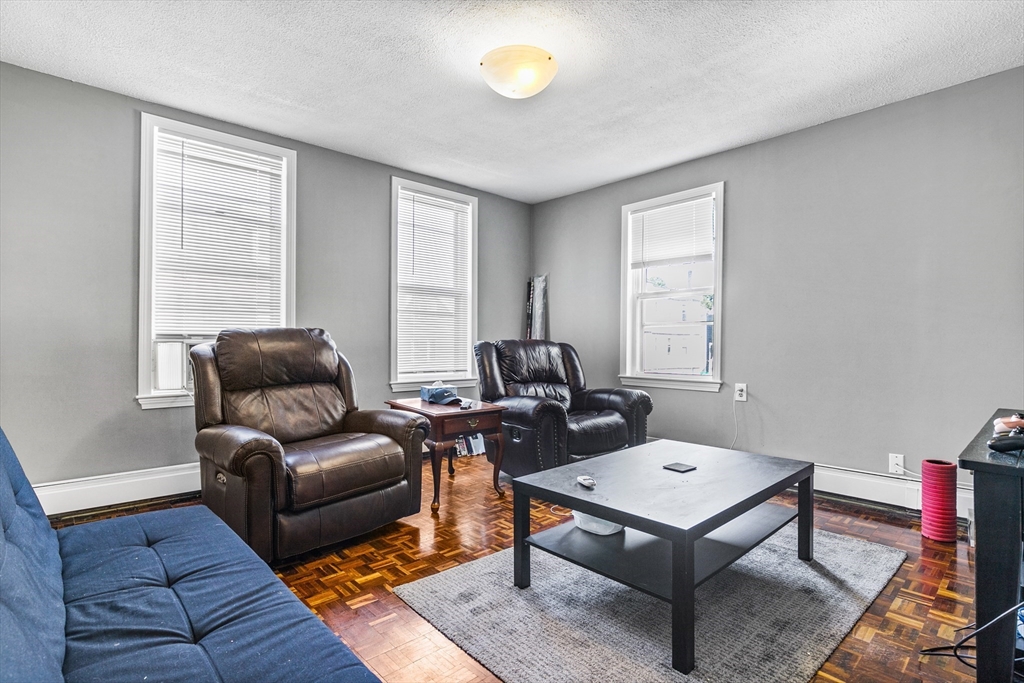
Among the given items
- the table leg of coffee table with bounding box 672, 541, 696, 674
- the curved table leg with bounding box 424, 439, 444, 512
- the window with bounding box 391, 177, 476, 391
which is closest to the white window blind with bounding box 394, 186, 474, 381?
the window with bounding box 391, 177, 476, 391

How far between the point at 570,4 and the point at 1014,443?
2173 millimetres

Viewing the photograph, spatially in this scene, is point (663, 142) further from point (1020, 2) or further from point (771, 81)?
point (1020, 2)

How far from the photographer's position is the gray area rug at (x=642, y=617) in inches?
61.6

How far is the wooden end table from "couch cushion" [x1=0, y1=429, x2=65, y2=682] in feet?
5.76

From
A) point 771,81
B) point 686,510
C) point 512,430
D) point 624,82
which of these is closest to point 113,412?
point 512,430

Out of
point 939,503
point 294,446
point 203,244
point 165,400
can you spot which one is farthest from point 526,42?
point 939,503

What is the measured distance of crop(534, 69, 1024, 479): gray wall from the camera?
9.13 ft

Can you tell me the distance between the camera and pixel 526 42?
246 cm

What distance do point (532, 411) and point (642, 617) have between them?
62.6 inches

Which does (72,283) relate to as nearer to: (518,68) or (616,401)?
(518,68)

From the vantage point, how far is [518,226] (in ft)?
17.5

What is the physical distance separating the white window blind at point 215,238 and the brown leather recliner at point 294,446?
2.49 feet

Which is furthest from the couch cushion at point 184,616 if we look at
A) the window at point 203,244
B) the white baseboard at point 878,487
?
the white baseboard at point 878,487

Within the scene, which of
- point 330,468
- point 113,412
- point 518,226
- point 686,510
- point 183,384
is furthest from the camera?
point 518,226
